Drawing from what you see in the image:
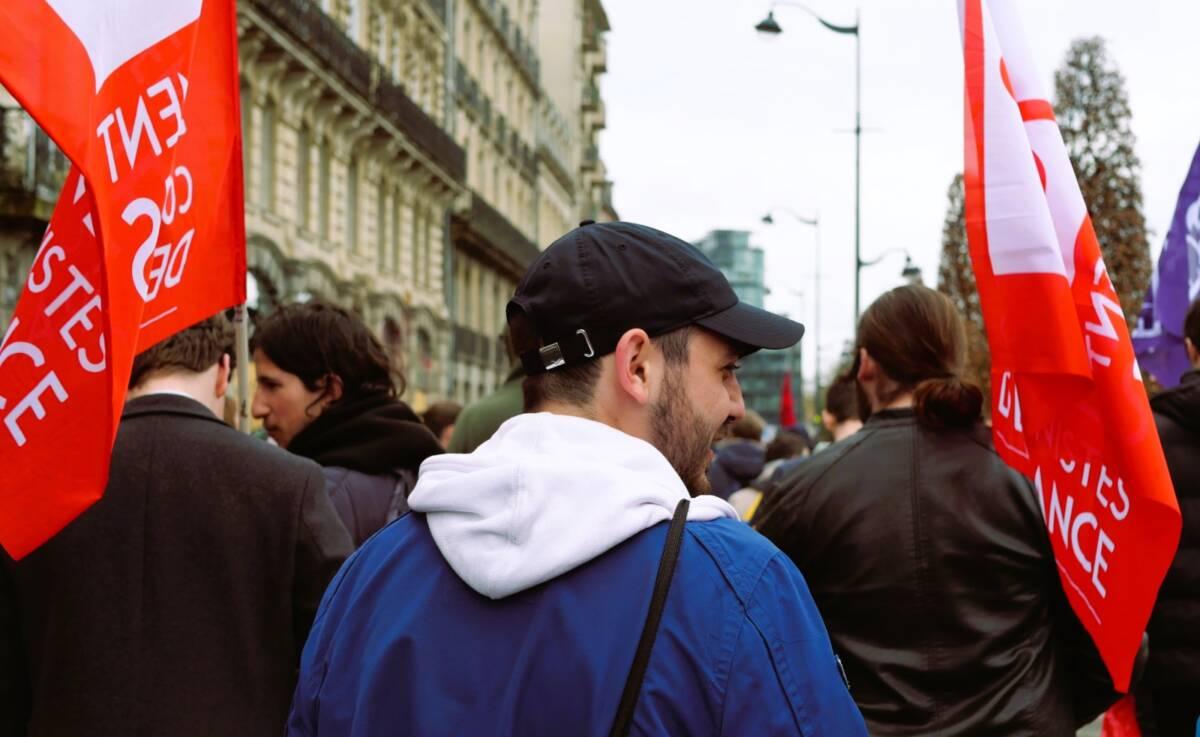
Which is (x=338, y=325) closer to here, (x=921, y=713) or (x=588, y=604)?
(x=921, y=713)

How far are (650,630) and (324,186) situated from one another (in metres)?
26.6

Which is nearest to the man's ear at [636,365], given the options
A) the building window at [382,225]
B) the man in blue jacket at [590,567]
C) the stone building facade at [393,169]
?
the man in blue jacket at [590,567]

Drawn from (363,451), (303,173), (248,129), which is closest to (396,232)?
(303,173)

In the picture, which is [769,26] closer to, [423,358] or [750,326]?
[423,358]

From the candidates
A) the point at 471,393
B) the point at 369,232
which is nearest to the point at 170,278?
the point at 369,232

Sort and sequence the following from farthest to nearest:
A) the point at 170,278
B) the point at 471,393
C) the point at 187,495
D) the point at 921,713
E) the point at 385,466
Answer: the point at 471,393 < the point at 385,466 < the point at 921,713 < the point at 187,495 < the point at 170,278

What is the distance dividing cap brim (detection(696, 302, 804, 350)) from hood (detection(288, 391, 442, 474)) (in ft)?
7.15

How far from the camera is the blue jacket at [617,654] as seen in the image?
5.97ft

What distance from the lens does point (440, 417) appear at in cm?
852

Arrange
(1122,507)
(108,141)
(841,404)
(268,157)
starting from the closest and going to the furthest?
(108,141) < (1122,507) < (841,404) < (268,157)

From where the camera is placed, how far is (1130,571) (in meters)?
3.17

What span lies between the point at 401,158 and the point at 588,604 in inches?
1235

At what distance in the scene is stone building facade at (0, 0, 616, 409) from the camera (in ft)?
74.6

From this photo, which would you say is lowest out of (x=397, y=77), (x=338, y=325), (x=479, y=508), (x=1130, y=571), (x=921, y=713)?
(x=921, y=713)
